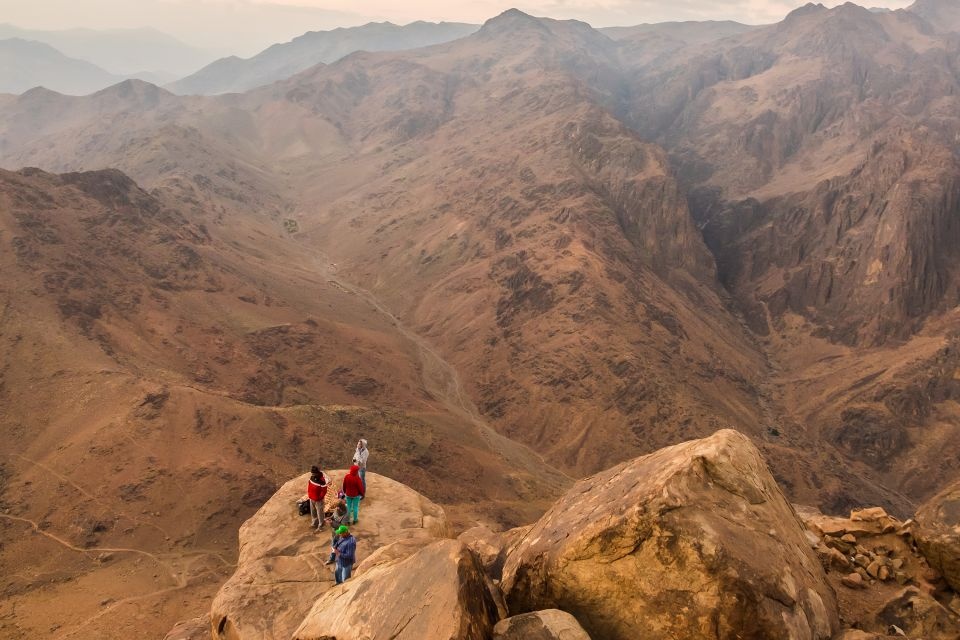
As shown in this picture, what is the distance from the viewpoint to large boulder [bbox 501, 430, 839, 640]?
1089cm

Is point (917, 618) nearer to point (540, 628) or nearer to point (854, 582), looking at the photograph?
point (854, 582)

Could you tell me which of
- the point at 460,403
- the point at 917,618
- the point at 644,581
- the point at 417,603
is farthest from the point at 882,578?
the point at 460,403

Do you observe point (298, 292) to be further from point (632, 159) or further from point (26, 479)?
point (632, 159)

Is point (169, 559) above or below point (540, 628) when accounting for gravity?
below

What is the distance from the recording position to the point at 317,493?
64.4 feet

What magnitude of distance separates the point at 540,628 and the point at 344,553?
22.4ft

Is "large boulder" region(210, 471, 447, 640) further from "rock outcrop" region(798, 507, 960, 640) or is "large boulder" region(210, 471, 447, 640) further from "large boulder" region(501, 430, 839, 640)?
"rock outcrop" region(798, 507, 960, 640)

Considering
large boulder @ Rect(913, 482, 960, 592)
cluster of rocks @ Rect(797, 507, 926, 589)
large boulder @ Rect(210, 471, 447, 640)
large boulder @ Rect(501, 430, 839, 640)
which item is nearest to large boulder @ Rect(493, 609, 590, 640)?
large boulder @ Rect(501, 430, 839, 640)

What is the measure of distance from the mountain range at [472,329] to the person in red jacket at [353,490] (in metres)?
17.3

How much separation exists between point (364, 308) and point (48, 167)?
14747cm

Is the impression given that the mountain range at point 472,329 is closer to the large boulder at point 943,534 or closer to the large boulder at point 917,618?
the large boulder at point 917,618

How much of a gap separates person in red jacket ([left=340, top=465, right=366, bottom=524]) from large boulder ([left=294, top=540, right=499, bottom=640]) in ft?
22.6

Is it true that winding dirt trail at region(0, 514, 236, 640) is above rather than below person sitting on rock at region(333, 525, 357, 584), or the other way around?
below

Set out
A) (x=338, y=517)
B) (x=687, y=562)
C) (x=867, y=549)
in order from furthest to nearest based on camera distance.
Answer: (x=338, y=517) < (x=867, y=549) < (x=687, y=562)
